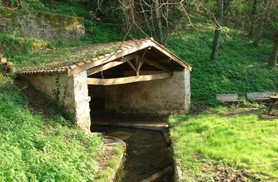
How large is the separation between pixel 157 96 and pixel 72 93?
532 centimetres

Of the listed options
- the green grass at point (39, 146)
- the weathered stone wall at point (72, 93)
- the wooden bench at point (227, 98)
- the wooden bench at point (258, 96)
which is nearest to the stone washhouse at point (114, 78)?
the weathered stone wall at point (72, 93)

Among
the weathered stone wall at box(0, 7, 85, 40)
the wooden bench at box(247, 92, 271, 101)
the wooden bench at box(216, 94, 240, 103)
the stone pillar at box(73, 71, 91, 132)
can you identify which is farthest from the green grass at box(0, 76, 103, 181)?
the wooden bench at box(247, 92, 271, 101)

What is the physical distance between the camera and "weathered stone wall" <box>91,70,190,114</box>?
556 inches

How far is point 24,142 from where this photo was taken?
709 cm

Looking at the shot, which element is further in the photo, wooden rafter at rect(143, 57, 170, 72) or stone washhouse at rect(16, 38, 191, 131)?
wooden rafter at rect(143, 57, 170, 72)

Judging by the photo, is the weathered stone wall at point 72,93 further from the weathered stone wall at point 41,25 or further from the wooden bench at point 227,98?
the wooden bench at point 227,98

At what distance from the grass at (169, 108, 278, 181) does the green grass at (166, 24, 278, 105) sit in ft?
15.9

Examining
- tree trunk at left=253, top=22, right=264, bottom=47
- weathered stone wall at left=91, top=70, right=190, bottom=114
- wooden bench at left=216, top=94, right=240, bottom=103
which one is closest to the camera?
weathered stone wall at left=91, top=70, right=190, bottom=114

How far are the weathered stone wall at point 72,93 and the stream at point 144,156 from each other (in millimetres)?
1740

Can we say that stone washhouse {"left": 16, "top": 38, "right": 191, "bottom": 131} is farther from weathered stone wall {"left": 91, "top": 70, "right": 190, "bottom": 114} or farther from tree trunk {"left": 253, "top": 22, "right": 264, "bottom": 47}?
tree trunk {"left": 253, "top": 22, "right": 264, "bottom": 47}

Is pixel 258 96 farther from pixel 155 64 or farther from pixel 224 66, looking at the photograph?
pixel 155 64

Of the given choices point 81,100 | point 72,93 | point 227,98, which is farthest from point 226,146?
point 227,98

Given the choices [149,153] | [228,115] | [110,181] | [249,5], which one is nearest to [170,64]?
[228,115]

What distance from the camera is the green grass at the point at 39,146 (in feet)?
19.7
